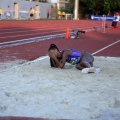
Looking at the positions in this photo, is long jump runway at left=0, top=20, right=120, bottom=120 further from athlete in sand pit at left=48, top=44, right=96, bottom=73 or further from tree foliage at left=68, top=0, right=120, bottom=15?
tree foliage at left=68, top=0, right=120, bottom=15

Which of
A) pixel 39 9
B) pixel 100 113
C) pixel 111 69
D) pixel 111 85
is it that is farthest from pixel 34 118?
pixel 39 9

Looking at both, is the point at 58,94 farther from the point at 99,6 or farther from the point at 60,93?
the point at 99,6

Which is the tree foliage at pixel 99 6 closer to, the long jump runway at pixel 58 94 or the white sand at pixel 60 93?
the long jump runway at pixel 58 94

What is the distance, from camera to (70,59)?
952cm

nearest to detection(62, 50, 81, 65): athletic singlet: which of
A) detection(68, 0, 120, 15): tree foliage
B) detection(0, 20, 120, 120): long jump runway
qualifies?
detection(0, 20, 120, 120): long jump runway

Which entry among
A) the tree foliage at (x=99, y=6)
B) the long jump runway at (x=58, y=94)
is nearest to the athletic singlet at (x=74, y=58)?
the long jump runway at (x=58, y=94)

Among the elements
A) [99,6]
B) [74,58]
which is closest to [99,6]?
[99,6]

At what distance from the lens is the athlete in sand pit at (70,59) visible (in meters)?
9.18

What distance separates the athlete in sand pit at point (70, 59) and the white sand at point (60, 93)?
182 millimetres

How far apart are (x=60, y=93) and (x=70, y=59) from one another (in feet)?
9.41

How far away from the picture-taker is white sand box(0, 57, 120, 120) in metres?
5.61

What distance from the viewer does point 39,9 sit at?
65.8 m

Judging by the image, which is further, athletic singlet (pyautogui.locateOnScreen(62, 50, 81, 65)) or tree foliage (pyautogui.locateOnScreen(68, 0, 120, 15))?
tree foliage (pyautogui.locateOnScreen(68, 0, 120, 15))

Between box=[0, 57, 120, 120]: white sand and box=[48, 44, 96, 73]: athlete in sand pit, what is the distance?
0.18 metres
